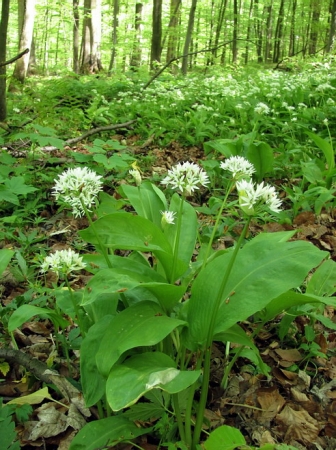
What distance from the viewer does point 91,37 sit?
37.5 ft

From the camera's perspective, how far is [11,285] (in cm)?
260

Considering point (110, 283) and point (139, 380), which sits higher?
point (110, 283)

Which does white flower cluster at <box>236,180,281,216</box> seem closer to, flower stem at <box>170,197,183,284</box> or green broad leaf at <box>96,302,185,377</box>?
flower stem at <box>170,197,183,284</box>

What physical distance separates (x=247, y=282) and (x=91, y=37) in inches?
462

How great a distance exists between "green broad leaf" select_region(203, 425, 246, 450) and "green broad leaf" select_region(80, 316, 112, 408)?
0.40 meters

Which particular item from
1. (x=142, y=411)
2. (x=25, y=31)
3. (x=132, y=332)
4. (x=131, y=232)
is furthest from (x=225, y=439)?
(x=25, y=31)

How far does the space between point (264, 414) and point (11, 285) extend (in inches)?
68.5

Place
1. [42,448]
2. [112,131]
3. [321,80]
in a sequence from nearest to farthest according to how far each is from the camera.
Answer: [42,448] → [112,131] → [321,80]

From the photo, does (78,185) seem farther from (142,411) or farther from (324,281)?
(324,281)

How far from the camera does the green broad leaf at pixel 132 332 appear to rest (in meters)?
1.24

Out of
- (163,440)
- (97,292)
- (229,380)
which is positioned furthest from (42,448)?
(229,380)

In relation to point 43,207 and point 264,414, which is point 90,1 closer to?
point 43,207

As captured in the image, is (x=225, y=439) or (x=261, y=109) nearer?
(x=225, y=439)

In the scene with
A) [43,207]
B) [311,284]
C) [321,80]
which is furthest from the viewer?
[321,80]
